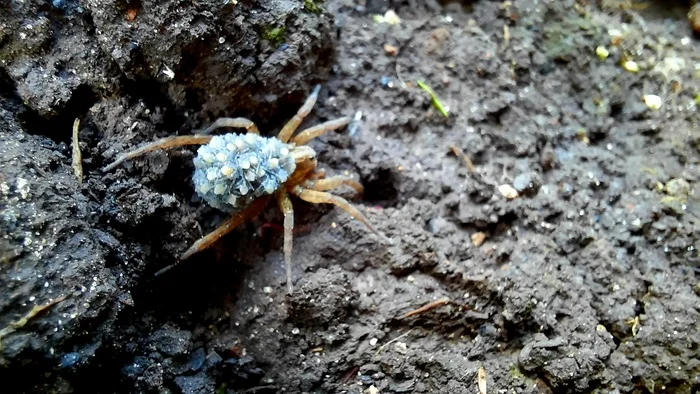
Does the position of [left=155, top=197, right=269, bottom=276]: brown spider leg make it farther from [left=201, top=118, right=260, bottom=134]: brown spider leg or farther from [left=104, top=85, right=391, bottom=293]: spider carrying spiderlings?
[left=201, top=118, right=260, bottom=134]: brown spider leg

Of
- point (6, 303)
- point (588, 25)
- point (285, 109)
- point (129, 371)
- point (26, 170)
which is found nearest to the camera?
point (6, 303)

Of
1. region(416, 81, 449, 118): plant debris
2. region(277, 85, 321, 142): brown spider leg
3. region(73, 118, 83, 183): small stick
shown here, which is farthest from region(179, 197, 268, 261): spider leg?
region(416, 81, 449, 118): plant debris

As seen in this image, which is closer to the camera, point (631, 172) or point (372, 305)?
point (372, 305)

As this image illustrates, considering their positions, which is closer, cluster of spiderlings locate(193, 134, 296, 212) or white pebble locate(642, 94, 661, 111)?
cluster of spiderlings locate(193, 134, 296, 212)

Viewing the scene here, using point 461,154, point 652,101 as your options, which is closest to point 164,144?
point 461,154

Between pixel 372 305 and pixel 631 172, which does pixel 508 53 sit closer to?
pixel 631 172

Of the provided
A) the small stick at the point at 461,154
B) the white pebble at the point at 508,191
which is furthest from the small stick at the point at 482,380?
the small stick at the point at 461,154

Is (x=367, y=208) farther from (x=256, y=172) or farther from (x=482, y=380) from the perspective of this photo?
(x=482, y=380)

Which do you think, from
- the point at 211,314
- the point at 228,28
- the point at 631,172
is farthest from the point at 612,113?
the point at 211,314
